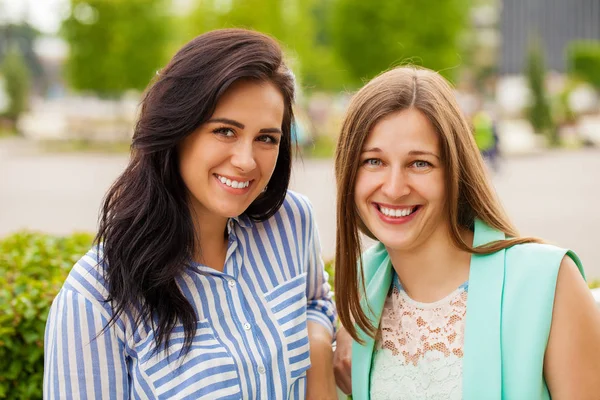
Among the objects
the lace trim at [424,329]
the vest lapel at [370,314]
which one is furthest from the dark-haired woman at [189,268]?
the lace trim at [424,329]

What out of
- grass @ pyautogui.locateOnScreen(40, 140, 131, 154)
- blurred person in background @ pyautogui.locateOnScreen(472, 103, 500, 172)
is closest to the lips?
blurred person in background @ pyautogui.locateOnScreen(472, 103, 500, 172)

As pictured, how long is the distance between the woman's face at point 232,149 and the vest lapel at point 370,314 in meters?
0.52

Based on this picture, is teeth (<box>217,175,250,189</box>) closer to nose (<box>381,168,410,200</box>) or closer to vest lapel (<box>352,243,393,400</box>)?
nose (<box>381,168,410,200</box>)

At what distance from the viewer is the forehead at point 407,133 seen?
2180 mm

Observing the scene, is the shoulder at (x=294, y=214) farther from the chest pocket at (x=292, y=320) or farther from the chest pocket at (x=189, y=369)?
the chest pocket at (x=189, y=369)

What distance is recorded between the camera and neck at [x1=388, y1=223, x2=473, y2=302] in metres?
2.33

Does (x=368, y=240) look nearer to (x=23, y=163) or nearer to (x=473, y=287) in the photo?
(x=473, y=287)

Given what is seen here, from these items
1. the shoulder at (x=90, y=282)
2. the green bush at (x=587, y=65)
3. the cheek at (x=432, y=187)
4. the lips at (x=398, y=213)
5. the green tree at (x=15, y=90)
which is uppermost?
the green bush at (x=587, y=65)

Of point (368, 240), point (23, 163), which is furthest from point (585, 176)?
point (368, 240)

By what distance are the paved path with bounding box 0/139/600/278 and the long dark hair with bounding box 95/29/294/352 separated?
6.67 metres

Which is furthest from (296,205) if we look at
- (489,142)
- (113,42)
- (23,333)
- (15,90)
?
(15,90)

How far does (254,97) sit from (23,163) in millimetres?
20247

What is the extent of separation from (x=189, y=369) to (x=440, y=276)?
81 centimetres

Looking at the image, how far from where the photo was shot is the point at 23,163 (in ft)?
68.8
